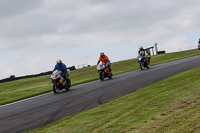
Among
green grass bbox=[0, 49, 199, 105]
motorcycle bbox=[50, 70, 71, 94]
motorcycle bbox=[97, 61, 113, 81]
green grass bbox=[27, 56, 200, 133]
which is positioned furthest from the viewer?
motorcycle bbox=[97, 61, 113, 81]

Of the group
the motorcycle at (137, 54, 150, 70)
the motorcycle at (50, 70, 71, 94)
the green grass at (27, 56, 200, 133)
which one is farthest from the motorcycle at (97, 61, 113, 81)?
the green grass at (27, 56, 200, 133)

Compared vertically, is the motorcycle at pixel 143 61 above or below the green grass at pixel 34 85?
above

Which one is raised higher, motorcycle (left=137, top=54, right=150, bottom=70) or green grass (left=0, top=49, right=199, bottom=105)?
motorcycle (left=137, top=54, right=150, bottom=70)

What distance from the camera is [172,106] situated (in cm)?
579

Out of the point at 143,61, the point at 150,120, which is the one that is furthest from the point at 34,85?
the point at 150,120

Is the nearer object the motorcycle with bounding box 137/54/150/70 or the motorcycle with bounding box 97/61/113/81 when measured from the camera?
the motorcycle with bounding box 97/61/113/81

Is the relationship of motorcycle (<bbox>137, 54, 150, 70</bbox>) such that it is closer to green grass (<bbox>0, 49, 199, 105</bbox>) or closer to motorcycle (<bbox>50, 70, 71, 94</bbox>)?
green grass (<bbox>0, 49, 199, 105</bbox>)

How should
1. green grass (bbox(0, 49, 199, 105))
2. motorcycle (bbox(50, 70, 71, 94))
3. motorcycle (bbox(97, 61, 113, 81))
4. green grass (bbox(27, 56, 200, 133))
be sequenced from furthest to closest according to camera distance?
motorcycle (bbox(97, 61, 113, 81)), green grass (bbox(0, 49, 199, 105)), motorcycle (bbox(50, 70, 71, 94)), green grass (bbox(27, 56, 200, 133))

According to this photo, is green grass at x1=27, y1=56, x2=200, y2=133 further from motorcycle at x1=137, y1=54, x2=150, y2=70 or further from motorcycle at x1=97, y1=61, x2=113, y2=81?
motorcycle at x1=137, y1=54, x2=150, y2=70

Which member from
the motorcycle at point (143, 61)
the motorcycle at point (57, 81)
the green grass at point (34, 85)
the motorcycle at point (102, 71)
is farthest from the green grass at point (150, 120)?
the motorcycle at point (143, 61)

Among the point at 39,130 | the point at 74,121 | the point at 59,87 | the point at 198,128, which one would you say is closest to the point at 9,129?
the point at 39,130

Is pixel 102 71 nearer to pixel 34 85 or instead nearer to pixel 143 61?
pixel 143 61

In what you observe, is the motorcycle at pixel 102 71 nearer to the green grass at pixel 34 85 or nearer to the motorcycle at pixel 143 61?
the green grass at pixel 34 85

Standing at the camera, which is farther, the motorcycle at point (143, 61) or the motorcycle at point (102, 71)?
the motorcycle at point (143, 61)
